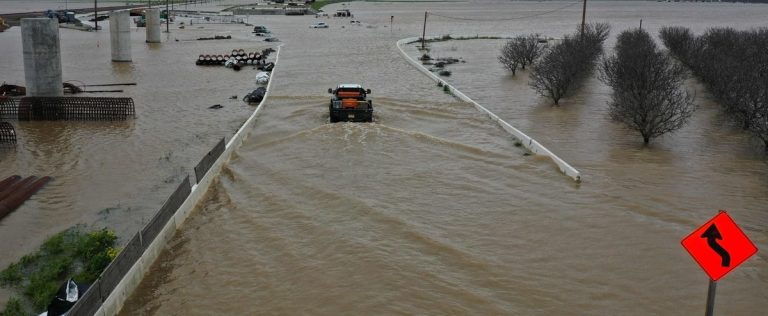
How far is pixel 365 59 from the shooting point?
4803cm

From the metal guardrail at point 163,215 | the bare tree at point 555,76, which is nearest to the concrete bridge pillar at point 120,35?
the bare tree at point 555,76

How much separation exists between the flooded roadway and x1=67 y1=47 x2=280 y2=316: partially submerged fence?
255mm

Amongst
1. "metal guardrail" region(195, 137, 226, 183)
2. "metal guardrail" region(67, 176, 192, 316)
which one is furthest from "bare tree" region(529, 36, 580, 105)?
"metal guardrail" region(67, 176, 192, 316)

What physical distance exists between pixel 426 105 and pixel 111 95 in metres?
15.0

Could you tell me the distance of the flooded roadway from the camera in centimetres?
1098

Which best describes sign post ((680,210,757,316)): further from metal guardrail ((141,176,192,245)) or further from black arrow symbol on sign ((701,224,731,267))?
metal guardrail ((141,176,192,245))

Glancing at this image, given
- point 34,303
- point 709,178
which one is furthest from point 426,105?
point 34,303

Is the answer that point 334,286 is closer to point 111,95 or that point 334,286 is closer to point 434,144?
point 434,144

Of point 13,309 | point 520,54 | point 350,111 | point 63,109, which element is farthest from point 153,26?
point 13,309

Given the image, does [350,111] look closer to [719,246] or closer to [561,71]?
[561,71]

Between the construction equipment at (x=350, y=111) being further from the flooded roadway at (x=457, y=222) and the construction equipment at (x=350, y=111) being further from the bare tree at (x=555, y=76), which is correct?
the bare tree at (x=555, y=76)

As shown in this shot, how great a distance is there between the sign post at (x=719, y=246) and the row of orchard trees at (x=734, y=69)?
51.5 ft

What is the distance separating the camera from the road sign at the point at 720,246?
6668mm

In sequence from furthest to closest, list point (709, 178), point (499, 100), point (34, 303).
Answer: point (499, 100), point (709, 178), point (34, 303)
